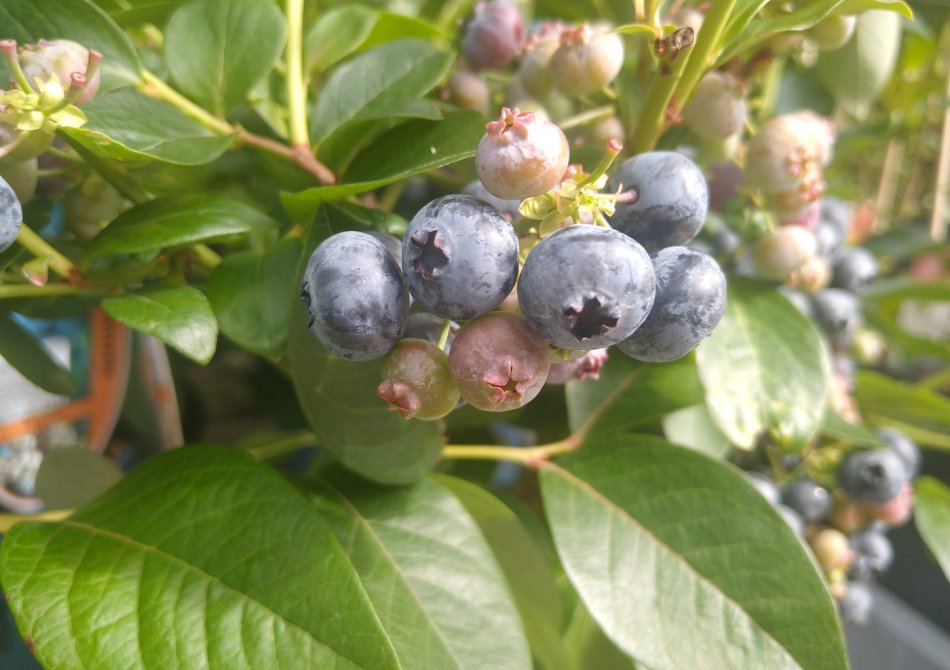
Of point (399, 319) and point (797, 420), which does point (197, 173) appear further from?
point (797, 420)

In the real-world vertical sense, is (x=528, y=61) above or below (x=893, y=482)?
above

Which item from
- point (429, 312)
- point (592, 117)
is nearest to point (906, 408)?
point (592, 117)

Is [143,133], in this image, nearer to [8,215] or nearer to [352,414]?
[8,215]

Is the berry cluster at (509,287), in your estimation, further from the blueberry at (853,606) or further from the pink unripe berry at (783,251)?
the blueberry at (853,606)

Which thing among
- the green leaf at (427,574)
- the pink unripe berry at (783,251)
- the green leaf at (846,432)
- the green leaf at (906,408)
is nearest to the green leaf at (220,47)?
the green leaf at (427,574)

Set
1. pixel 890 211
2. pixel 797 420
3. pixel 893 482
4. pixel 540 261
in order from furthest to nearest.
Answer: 1. pixel 890 211
2. pixel 893 482
3. pixel 797 420
4. pixel 540 261

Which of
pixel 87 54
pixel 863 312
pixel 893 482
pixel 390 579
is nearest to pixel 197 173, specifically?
pixel 87 54

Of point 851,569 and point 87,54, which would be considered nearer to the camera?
point 87,54
